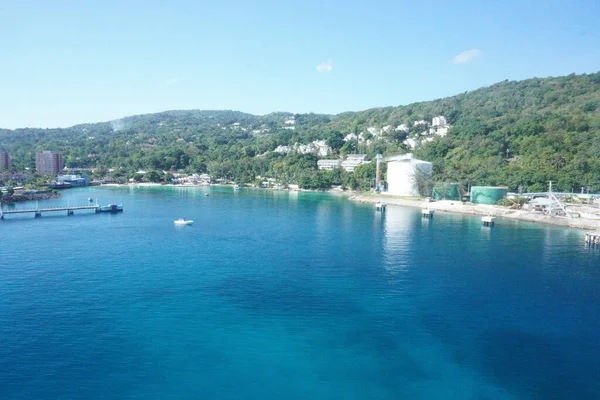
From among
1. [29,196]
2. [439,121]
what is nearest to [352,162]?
[439,121]

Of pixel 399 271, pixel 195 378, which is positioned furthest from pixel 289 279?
pixel 195 378

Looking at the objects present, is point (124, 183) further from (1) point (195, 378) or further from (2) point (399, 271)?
(1) point (195, 378)

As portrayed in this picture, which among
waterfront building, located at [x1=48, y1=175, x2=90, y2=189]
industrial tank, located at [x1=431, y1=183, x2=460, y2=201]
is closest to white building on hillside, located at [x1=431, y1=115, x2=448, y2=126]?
industrial tank, located at [x1=431, y1=183, x2=460, y2=201]

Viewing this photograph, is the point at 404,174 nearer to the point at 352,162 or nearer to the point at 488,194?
the point at 488,194

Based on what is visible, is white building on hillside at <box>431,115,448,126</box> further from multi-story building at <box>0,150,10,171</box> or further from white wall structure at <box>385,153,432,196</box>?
multi-story building at <box>0,150,10,171</box>

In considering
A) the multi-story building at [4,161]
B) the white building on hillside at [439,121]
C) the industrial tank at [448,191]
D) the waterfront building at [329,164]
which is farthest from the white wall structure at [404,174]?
the multi-story building at [4,161]

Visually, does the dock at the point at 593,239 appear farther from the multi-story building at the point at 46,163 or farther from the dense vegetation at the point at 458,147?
the multi-story building at the point at 46,163
